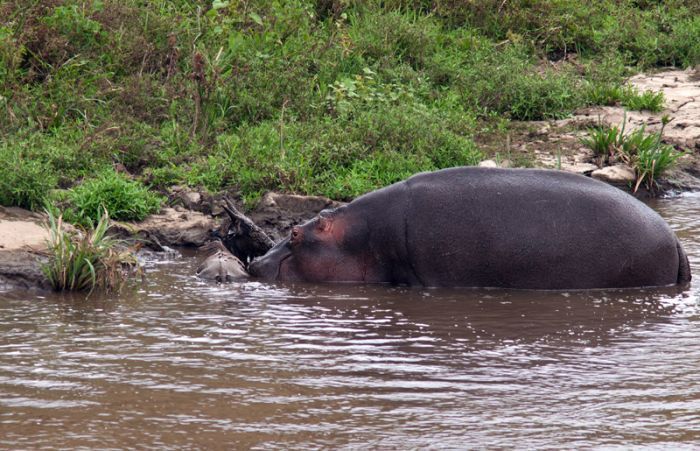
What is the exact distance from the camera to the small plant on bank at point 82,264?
6703 millimetres

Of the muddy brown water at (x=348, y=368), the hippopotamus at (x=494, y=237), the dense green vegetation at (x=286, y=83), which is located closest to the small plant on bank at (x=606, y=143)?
the dense green vegetation at (x=286, y=83)

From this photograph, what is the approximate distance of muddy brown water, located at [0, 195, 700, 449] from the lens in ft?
14.0

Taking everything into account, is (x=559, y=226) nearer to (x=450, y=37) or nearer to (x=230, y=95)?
(x=230, y=95)

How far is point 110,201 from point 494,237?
3.05 meters

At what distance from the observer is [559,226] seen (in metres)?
6.91

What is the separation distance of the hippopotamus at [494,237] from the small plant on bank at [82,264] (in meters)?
1.20

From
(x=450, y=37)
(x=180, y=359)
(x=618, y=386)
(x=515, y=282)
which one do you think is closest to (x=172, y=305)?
(x=180, y=359)

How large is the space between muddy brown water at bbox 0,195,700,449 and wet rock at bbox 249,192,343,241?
58.0 inches

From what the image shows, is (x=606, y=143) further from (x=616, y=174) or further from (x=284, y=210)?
(x=284, y=210)

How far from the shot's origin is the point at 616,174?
1001 centimetres

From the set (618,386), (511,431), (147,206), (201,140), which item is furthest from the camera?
(201,140)

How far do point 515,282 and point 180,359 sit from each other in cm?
253

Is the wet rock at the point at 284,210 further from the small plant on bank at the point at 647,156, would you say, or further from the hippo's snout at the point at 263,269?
the small plant on bank at the point at 647,156

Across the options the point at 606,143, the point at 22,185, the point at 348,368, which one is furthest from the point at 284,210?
the point at 348,368
